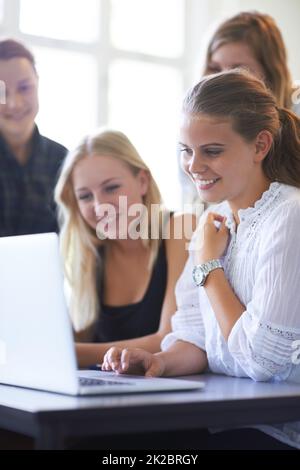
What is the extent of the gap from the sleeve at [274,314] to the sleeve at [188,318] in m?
0.23

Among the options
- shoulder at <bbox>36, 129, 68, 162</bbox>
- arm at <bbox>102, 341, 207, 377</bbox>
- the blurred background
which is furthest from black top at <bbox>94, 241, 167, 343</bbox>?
the blurred background

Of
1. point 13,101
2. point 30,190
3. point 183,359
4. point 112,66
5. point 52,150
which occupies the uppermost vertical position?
point 112,66

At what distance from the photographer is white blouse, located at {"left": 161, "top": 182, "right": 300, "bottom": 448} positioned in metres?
1.29

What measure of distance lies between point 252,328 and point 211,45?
A: 1072 mm

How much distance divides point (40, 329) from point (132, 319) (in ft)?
2.94

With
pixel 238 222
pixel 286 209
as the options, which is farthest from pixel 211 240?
pixel 286 209

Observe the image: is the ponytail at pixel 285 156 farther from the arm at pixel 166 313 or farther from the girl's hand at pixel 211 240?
the arm at pixel 166 313

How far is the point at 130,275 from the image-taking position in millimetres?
2057

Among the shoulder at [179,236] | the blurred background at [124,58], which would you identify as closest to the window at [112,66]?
the blurred background at [124,58]

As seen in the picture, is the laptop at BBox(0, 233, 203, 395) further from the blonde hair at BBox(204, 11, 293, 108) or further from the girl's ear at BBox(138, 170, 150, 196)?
the blonde hair at BBox(204, 11, 293, 108)

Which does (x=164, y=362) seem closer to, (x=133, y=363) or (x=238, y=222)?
(x=133, y=363)

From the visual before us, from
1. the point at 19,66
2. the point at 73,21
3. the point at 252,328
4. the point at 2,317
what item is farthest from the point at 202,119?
the point at 73,21

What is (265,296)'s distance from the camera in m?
1.31
